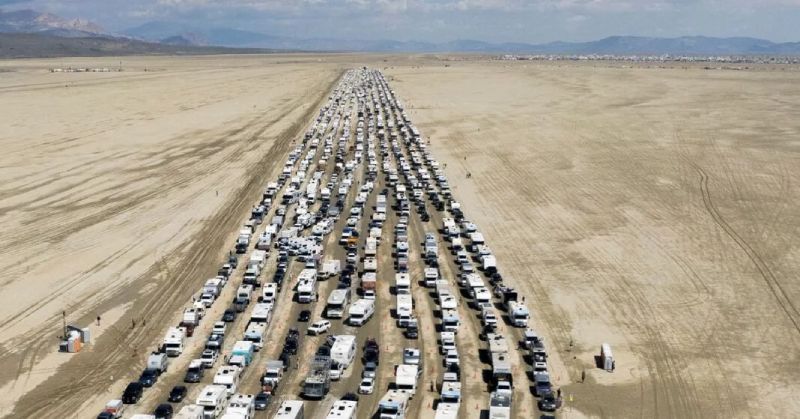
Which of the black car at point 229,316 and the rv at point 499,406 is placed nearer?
the rv at point 499,406

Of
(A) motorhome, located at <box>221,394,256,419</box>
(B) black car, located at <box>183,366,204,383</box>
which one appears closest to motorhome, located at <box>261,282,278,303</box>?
(B) black car, located at <box>183,366,204,383</box>

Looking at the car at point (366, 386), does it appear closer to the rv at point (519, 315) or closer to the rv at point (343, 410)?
the rv at point (343, 410)

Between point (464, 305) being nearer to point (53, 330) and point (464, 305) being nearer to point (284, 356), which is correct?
point (284, 356)

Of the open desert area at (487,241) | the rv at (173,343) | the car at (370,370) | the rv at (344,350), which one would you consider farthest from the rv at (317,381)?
the rv at (173,343)

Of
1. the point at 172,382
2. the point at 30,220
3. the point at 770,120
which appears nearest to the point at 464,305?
the point at 172,382

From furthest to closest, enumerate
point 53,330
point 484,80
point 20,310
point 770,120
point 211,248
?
point 484,80
point 770,120
point 211,248
point 20,310
point 53,330

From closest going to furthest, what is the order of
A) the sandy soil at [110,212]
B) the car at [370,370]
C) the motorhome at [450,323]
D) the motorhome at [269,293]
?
the car at [370,370]
the sandy soil at [110,212]
the motorhome at [450,323]
the motorhome at [269,293]

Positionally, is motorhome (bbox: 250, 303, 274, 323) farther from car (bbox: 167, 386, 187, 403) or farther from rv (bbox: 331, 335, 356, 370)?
car (bbox: 167, 386, 187, 403)

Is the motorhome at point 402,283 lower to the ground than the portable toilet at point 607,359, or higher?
higher
